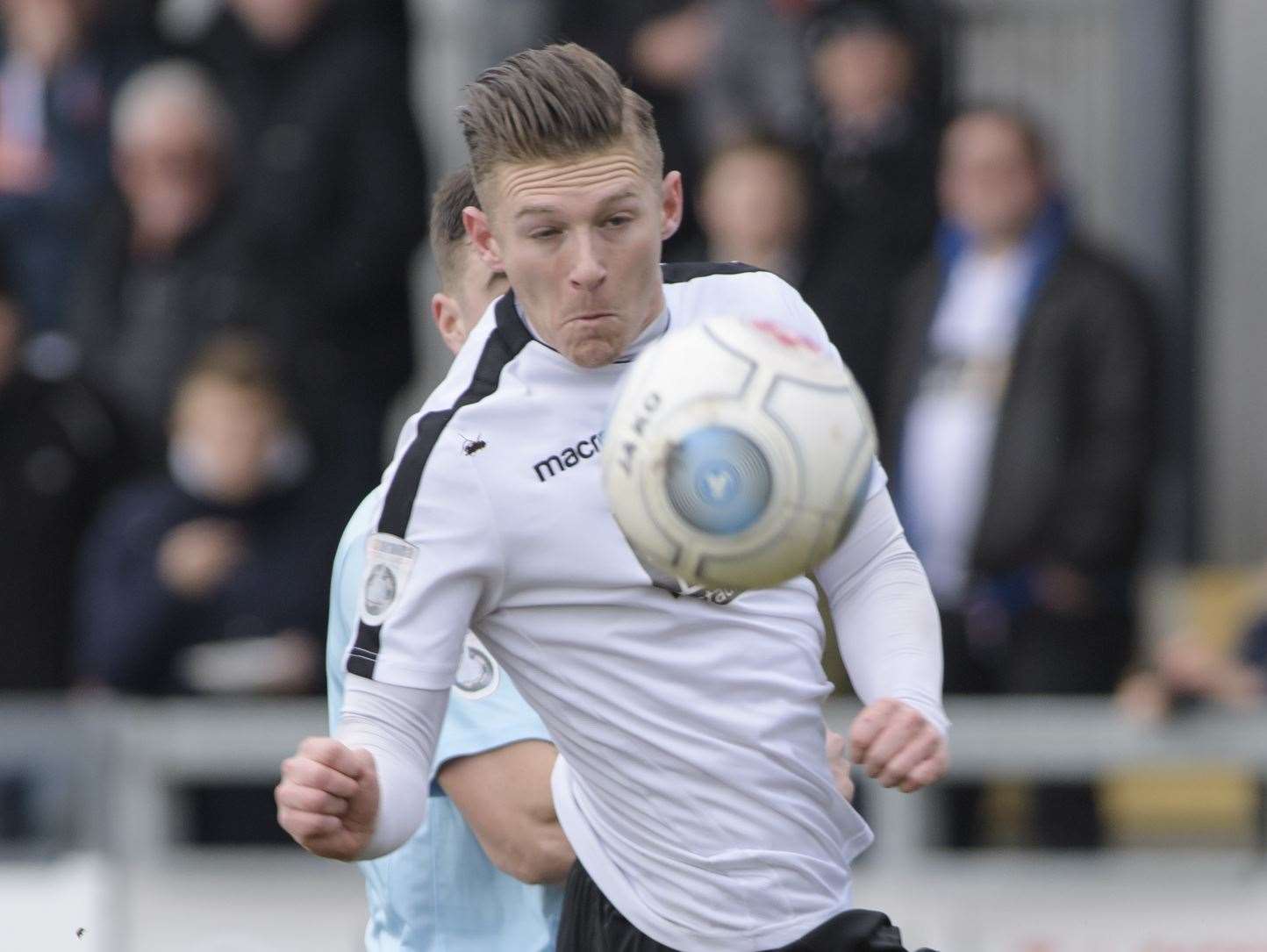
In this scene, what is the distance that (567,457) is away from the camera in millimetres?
3344

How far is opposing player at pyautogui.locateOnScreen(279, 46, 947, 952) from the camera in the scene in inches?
129

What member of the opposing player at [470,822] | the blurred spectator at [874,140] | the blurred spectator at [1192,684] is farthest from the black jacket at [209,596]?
the opposing player at [470,822]

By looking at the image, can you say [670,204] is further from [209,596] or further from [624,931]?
[209,596]

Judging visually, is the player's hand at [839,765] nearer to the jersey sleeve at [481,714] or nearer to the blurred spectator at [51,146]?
the jersey sleeve at [481,714]

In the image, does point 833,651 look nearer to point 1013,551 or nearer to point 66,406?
point 1013,551

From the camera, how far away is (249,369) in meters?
7.45

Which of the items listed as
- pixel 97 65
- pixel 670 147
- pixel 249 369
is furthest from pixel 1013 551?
pixel 97 65

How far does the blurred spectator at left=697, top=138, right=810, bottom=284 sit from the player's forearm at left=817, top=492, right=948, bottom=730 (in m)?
3.92

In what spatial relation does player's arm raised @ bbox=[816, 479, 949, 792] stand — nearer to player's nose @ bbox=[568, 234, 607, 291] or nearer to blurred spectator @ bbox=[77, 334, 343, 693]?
player's nose @ bbox=[568, 234, 607, 291]

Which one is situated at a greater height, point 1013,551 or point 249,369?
point 249,369

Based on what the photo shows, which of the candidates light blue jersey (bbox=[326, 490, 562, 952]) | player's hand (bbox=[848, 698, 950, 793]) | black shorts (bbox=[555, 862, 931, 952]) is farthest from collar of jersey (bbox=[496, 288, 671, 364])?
black shorts (bbox=[555, 862, 931, 952])

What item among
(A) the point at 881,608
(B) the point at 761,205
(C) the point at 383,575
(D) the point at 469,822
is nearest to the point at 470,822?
(D) the point at 469,822

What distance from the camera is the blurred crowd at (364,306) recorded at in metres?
7.14

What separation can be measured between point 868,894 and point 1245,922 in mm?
1043
